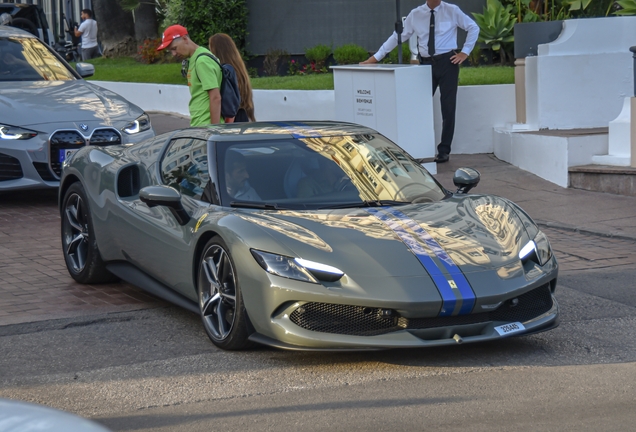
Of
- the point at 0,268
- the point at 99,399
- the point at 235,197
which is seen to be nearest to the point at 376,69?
the point at 0,268

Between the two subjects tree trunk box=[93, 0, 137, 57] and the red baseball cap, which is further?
tree trunk box=[93, 0, 137, 57]

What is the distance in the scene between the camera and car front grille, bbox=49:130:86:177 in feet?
34.9

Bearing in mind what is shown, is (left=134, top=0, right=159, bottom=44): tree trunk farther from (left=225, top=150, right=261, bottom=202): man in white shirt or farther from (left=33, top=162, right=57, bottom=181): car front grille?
(left=225, top=150, right=261, bottom=202): man in white shirt

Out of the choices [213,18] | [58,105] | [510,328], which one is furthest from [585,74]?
[213,18]

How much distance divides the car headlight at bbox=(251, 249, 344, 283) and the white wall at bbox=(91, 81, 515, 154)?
27.9ft

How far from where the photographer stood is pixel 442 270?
527 centimetres

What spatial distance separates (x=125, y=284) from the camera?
7602 mm

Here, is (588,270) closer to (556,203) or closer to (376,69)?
(556,203)

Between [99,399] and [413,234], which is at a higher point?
[413,234]

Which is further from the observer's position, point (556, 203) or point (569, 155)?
point (569, 155)

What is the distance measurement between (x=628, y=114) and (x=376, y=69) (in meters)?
3.00

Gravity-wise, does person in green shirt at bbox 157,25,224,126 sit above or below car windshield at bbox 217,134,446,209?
above

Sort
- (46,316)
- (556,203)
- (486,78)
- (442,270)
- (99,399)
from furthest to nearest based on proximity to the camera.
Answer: (486,78), (556,203), (46,316), (442,270), (99,399)

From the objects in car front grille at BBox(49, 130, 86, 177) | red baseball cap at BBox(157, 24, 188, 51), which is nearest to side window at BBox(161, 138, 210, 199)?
red baseball cap at BBox(157, 24, 188, 51)
